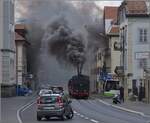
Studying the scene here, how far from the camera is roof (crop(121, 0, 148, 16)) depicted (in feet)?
258

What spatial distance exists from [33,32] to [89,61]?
1359 centimetres

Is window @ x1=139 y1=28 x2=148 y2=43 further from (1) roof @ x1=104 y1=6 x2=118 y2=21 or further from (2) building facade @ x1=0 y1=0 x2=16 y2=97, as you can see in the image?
(1) roof @ x1=104 y1=6 x2=118 y2=21

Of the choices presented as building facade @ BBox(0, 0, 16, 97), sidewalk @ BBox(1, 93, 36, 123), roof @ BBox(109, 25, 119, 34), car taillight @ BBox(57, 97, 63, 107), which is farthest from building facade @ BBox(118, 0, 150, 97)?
car taillight @ BBox(57, 97, 63, 107)

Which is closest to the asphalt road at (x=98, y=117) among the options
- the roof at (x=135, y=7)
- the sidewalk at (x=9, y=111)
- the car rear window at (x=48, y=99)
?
the sidewalk at (x=9, y=111)

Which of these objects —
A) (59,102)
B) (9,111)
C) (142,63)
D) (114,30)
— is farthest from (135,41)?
(59,102)

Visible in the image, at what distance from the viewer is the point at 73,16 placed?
74312 millimetres

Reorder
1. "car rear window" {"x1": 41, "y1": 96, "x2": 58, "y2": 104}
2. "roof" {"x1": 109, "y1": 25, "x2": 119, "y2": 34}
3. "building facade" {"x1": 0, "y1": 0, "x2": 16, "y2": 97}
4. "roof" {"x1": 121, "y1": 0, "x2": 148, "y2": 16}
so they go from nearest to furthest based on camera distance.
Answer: "car rear window" {"x1": 41, "y1": 96, "x2": 58, "y2": 104}, "roof" {"x1": 121, "y1": 0, "x2": 148, "y2": 16}, "building facade" {"x1": 0, "y1": 0, "x2": 16, "y2": 97}, "roof" {"x1": 109, "y1": 25, "x2": 119, "y2": 34}

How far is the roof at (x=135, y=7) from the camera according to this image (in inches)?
3095

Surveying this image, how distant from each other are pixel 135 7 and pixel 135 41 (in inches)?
220

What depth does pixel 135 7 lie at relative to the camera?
264ft

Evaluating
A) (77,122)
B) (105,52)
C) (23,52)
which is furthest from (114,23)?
(77,122)

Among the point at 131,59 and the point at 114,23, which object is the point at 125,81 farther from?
the point at 114,23

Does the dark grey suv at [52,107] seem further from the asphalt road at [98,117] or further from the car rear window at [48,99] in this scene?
the asphalt road at [98,117]

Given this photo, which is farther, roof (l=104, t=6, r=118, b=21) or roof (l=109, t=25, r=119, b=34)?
roof (l=104, t=6, r=118, b=21)
